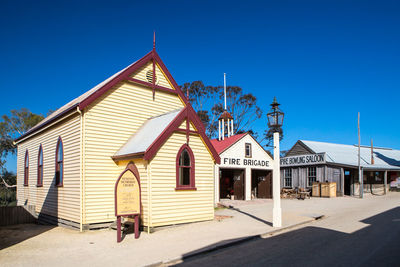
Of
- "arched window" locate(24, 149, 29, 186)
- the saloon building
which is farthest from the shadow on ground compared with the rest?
the saloon building

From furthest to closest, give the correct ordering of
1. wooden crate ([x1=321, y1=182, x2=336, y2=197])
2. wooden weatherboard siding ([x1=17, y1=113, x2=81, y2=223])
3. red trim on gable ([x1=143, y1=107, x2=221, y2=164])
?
wooden crate ([x1=321, y1=182, x2=336, y2=197])
wooden weatherboard siding ([x1=17, y1=113, x2=81, y2=223])
red trim on gable ([x1=143, y1=107, x2=221, y2=164])

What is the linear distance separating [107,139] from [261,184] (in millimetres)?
17656

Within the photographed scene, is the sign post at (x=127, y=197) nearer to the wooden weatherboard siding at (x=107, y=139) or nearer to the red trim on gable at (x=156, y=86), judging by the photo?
the wooden weatherboard siding at (x=107, y=139)

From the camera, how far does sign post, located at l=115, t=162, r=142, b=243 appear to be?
10477 mm

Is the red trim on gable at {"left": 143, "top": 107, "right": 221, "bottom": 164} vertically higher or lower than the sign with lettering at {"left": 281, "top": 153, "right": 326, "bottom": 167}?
higher

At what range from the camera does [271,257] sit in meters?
8.21

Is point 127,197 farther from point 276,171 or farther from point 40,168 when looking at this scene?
point 40,168

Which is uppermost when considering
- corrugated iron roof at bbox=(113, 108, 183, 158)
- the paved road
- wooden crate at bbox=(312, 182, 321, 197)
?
corrugated iron roof at bbox=(113, 108, 183, 158)

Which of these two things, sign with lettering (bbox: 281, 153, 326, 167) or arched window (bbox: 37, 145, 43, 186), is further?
sign with lettering (bbox: 281, 153, 326, 167)

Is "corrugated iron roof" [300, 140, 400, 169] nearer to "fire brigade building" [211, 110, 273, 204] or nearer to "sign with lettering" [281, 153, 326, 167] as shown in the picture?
"sign with lettering" [281, 153, 326, 167]

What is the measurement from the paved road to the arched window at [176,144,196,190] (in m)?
3.88

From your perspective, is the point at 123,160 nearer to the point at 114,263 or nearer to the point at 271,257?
the point at 114,263

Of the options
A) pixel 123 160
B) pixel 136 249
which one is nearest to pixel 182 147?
pixel 123 160

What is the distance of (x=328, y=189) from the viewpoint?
27.8m
